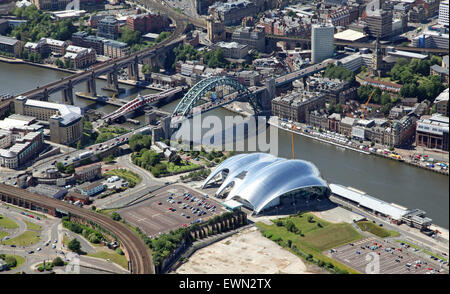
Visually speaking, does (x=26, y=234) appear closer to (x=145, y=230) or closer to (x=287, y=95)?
(x=145, y=230)

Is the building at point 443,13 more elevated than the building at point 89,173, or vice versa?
the building at point 443,13

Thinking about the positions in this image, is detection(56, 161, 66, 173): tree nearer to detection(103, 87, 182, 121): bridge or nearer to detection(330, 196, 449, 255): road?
detection(103, 87, 182, 121): bridge

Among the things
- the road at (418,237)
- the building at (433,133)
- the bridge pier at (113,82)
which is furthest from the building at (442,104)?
the bridge pier at (113,82)

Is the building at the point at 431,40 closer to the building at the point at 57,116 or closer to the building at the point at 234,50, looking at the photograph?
the building at the point at 234,50

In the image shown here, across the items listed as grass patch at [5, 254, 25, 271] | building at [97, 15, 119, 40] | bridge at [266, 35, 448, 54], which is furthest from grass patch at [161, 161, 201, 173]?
building at [97, 15, 119, 40]

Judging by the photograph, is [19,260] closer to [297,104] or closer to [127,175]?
[127,175]

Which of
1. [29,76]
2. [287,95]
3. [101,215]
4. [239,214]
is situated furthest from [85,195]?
[29,76]

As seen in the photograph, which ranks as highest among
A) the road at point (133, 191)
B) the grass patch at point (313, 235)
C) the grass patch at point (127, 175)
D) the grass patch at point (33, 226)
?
the grass patch at point (127, 175)

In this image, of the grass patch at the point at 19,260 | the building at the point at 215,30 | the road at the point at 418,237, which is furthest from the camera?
the building at the point at 215,30
